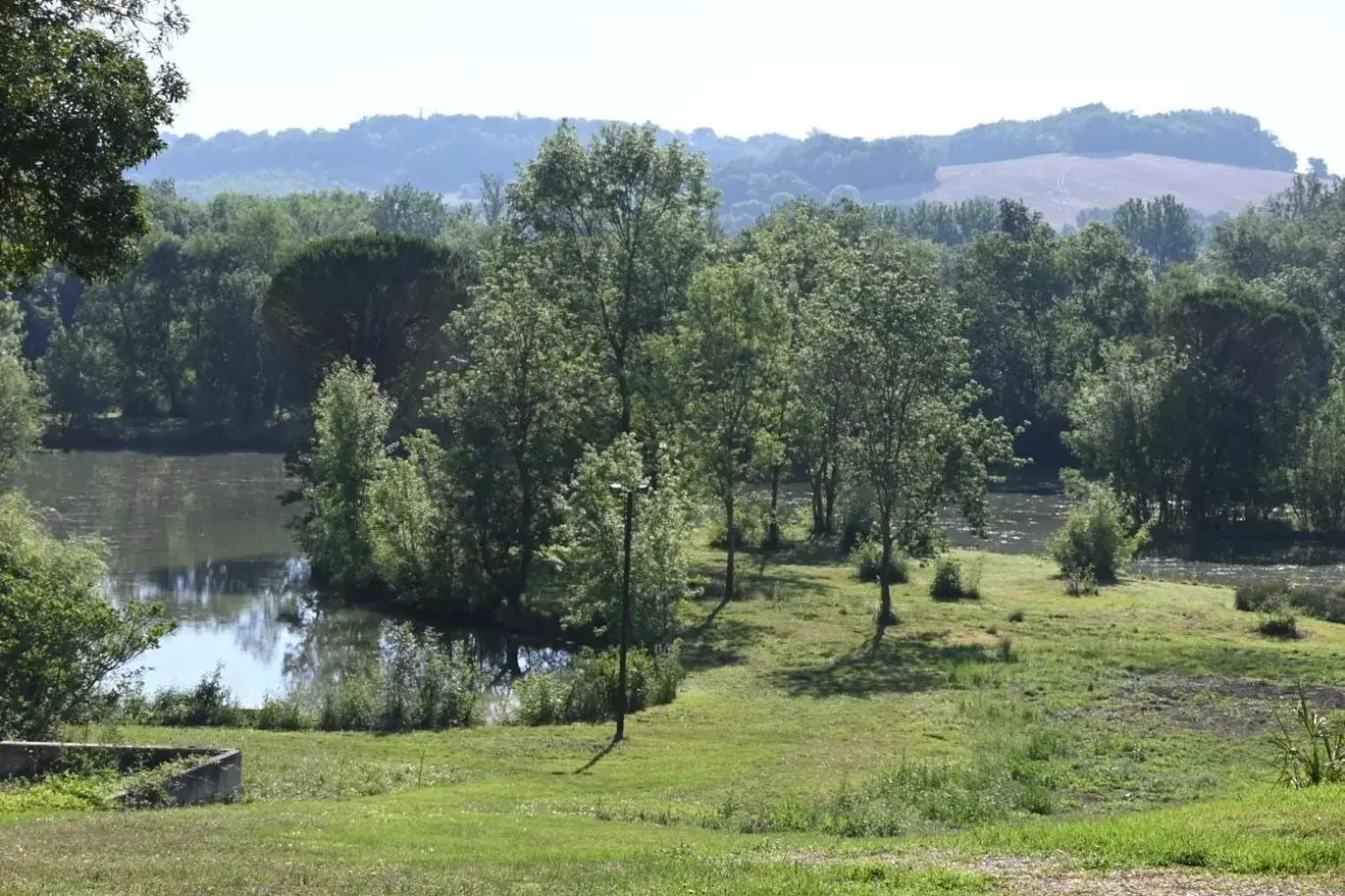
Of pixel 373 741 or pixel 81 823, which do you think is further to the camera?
pixel 373 741

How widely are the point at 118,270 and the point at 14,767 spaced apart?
10.8 meters

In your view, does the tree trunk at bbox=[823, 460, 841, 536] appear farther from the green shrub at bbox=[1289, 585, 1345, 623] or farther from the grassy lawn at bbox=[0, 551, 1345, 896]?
the green shrub at bbox=[1289, 585, 1345, 623]

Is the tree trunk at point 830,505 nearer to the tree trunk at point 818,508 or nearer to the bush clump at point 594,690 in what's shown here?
the tree trunk at point 818,508

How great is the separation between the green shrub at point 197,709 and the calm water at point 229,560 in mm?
3739

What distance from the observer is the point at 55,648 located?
Result: 31234mm

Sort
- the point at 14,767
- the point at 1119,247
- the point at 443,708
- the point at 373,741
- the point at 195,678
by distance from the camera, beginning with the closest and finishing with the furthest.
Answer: the point at 14,767 < the point at 373,741 < the point at 443,708 < the point at 195,678 < the point at 1119,247

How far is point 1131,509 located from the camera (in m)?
79.2

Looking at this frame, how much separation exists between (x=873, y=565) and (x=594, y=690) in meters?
24.9

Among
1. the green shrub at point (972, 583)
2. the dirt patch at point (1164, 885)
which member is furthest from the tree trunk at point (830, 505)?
the dirt patch at point (1164, 885)

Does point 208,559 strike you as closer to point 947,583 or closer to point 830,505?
point 830,505

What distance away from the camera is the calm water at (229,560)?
158 feet

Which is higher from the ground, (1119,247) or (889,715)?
(1119,247)

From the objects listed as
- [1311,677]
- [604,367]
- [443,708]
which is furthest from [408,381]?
[1311,677]

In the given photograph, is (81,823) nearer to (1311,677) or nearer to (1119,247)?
(1311,677)
